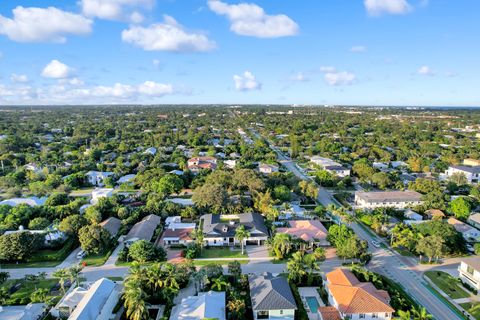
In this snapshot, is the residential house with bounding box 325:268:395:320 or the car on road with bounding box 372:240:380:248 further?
the car on road with bounding box 372:240:380:248

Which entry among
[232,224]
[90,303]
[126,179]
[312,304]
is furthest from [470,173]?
[90,303]

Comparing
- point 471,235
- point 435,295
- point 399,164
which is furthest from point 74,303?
point 399,164

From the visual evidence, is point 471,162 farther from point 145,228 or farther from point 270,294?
point 145,228

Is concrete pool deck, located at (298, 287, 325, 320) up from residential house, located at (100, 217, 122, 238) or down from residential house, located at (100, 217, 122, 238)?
down

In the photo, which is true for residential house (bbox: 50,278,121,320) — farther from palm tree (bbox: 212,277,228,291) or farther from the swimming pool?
the swimming pool

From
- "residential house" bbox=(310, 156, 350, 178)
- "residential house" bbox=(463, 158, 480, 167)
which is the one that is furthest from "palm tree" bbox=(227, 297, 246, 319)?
"residential house" bbox=(463, 158, 480, 167)

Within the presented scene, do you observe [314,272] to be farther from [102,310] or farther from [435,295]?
[102,310]

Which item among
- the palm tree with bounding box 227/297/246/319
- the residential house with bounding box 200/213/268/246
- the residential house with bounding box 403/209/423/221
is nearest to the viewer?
the palm tree with bounding box 227/297/246/319
